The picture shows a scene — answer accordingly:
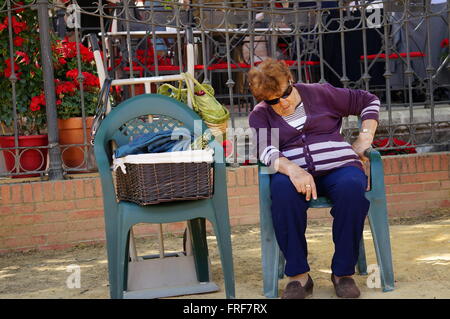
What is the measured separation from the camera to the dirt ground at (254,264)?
359 cm

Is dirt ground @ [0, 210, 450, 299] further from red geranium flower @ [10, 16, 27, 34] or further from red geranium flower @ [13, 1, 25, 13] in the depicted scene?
red geranium flower @ [13, 1, 25, 13]

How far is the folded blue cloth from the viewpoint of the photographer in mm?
3297

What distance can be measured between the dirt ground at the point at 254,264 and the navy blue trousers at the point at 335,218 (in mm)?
224

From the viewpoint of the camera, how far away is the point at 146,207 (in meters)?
3.26

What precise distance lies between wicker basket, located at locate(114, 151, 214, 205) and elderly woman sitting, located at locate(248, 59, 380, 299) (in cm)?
38

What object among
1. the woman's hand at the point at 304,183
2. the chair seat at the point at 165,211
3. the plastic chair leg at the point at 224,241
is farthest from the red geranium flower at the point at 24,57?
the woman's hand at the point at 304,183

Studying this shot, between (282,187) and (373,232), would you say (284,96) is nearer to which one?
(282,187)

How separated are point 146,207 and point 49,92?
2013 millimetres

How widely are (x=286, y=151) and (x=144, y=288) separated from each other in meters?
1.01

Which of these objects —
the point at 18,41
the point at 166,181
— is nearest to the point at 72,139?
the point at 18,41
